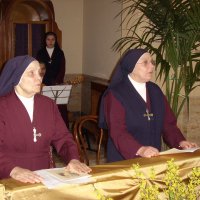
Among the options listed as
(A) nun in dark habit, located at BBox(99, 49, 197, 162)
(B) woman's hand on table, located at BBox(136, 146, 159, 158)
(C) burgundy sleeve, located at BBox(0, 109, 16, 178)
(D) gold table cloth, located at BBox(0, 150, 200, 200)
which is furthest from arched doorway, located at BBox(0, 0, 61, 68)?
(D) gold table cloth, located at BBox(0, 150, 200, 200)

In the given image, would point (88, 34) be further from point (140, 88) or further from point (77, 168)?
point (77, 168)

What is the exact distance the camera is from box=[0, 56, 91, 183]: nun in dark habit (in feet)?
9.12

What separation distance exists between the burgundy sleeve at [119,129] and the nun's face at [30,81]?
0.69m

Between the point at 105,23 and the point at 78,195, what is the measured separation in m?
6.71

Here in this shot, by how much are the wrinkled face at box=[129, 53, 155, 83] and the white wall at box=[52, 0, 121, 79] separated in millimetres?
4784

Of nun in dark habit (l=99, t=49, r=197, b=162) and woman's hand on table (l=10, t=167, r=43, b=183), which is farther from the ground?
nun in dark habit (l=99, t=49, r=197, b=162)

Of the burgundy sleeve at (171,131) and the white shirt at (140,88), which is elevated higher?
the white shirt at (140,88)

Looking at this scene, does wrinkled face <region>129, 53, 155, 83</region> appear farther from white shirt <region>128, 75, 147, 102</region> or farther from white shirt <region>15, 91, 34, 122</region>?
white shirt <region>15, 91, 34, 122</region>

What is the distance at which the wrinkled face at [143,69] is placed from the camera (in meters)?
3.28

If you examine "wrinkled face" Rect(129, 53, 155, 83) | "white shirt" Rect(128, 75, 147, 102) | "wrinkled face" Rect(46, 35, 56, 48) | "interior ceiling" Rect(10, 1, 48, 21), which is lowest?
"white shirt" Rect(128, 75, 147, 102)

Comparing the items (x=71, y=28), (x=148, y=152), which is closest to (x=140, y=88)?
(x=148, y=152)

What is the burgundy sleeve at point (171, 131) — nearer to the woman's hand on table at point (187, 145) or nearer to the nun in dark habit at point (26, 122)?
the woman's hand on table at point (187, 145)

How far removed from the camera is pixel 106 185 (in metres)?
2.28

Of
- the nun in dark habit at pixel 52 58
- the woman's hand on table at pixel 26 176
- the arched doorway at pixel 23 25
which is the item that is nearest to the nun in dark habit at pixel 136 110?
the woman's hand on table at pixel 26 176
